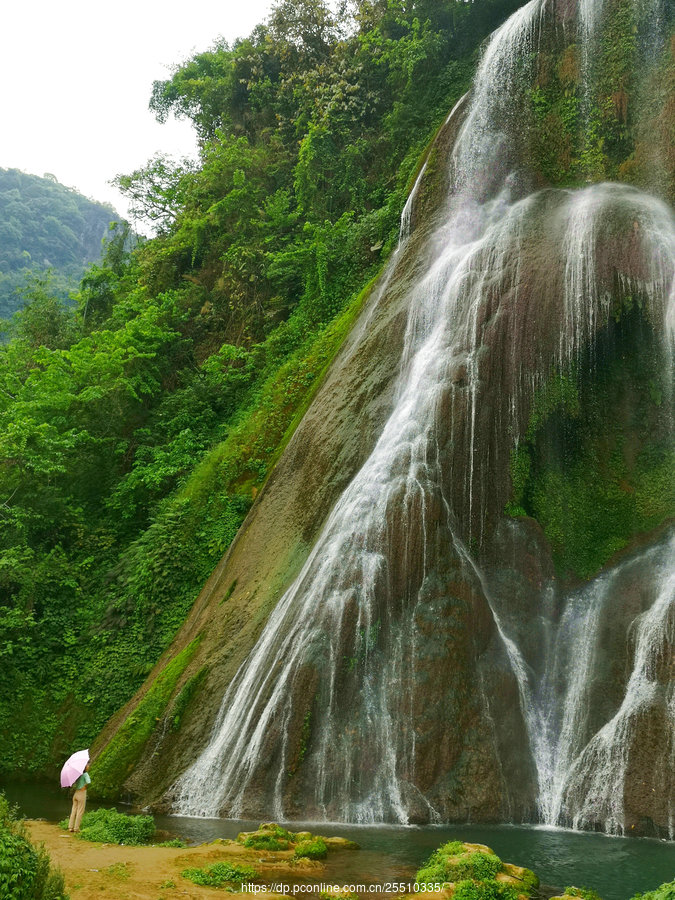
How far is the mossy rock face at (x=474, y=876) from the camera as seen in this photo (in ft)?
20.1

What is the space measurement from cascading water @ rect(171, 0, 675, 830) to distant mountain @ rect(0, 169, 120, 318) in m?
45.6

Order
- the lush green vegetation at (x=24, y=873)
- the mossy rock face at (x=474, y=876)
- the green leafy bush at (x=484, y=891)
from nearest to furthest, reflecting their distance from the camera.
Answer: the lush green vegetation at (x=24, y=873) < the green leafy bush at (x=484, y=891) < the mossy rock face at (x=474, y=876)

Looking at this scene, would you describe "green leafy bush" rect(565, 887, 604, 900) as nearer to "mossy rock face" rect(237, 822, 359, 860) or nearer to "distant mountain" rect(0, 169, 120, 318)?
"mossy rock face" rect(237, 822, 359, 860)

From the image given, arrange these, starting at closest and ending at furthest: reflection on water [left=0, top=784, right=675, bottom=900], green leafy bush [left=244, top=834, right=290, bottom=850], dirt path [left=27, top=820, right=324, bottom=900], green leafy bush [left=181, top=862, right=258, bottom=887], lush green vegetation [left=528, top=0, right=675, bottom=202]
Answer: dirt path [left=27, top=820, right=324, bottom=900] < green leafy bush [left=181, top=862, right=258, bottom=887] < reflection on water [left=0, top=784, right=675, bottom=900] < green leafy bush [left=244, top=834, right=290, bottom=850] < lush green vegetation [left=528, top=0, right=675, bottom=202]

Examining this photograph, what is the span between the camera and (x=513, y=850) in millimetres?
8094

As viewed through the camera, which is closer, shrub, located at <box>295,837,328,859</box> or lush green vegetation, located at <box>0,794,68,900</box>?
lush green vegetation, located at <box>0,794,68,900</box>

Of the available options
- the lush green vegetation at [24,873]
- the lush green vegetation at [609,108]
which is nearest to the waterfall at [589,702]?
the lush green vegetation at [24,873]

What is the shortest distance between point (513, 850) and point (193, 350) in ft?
61.7

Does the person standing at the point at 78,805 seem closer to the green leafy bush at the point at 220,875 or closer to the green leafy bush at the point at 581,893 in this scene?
the green leafy bush at the point at 220,875

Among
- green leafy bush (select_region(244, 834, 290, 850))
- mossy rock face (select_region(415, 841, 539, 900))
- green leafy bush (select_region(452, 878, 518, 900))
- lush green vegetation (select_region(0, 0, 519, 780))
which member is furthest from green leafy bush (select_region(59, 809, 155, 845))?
green leafy bush (select_region(452, 878, 518, 900))

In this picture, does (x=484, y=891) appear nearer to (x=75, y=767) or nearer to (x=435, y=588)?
(x=75, y=767)

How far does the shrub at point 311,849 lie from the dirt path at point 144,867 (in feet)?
0.42

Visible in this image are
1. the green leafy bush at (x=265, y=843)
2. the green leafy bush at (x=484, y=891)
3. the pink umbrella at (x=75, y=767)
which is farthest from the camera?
the pink umbrella at (x=75, y=767)

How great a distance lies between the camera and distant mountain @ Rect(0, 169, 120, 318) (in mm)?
60769
